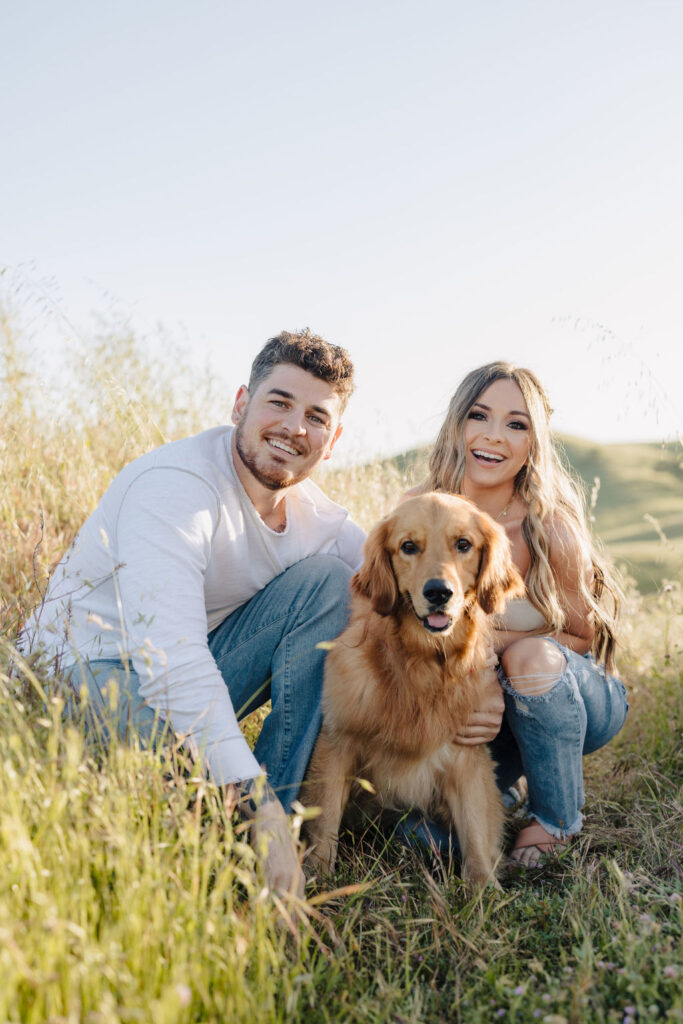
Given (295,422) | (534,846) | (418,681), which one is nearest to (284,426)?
(295,422)

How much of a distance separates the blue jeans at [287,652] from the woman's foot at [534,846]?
84 cm

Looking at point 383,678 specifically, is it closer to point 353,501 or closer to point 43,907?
point 43,907

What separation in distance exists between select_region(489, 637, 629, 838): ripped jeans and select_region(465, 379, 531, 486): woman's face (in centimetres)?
73

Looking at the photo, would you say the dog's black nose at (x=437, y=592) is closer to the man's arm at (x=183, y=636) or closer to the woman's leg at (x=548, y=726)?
the woman's leg at (x=548, y=726)

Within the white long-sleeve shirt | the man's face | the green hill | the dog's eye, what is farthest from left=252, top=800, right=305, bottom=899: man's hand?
the green hill

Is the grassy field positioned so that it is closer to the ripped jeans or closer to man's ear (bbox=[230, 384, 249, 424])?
the ripped jeans

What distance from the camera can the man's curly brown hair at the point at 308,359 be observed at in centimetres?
276

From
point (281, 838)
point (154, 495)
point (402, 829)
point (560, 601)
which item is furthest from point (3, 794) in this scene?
point (560, 601)

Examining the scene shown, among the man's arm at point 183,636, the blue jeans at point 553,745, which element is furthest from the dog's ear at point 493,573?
the man's arm at point 183,636

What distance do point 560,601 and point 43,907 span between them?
7.12 ft

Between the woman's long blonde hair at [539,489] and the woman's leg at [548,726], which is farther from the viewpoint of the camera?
the woman's long blonde hair at [539,489]

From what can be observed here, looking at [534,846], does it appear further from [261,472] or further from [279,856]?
[261,472]

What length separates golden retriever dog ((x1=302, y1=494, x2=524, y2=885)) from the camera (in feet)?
8.30

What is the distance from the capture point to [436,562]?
2.50 metres
